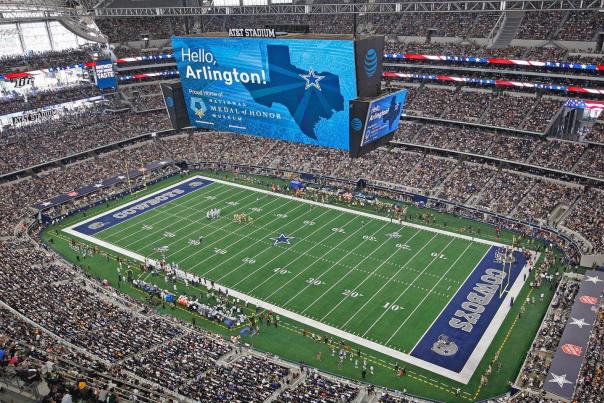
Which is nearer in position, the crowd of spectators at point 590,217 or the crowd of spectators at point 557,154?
the crowd of spectators at point 590,217

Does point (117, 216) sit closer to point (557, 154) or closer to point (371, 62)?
point (371, 62)

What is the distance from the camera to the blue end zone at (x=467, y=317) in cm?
2781

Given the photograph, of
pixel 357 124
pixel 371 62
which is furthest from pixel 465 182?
pixel 371 62

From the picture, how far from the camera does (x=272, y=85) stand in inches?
1174

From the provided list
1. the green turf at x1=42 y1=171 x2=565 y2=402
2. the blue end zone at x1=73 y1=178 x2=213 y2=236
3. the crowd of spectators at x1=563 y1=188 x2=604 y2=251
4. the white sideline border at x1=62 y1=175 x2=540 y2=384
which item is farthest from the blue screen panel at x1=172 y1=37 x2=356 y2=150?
the crowd of spectators at x1=563 y1=188 x2=604 y2=251

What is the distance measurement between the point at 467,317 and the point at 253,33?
19579mm

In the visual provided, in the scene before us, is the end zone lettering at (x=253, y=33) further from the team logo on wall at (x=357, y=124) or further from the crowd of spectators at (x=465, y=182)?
the crowd of spectators at (x=465, y=182)

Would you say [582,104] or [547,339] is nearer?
[547,339]

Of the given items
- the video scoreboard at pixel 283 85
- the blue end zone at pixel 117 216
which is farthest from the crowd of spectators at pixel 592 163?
the blue end zone at pixel 117 216

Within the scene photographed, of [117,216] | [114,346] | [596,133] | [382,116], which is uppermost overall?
[382,116]

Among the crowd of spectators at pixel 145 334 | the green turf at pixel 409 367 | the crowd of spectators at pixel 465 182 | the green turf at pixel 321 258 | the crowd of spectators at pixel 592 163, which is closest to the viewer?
the crowd of spectators at pixel 145 334

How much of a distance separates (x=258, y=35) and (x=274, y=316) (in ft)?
51.2

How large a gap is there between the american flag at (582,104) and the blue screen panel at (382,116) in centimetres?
2381

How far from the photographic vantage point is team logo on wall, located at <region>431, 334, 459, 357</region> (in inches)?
1097
